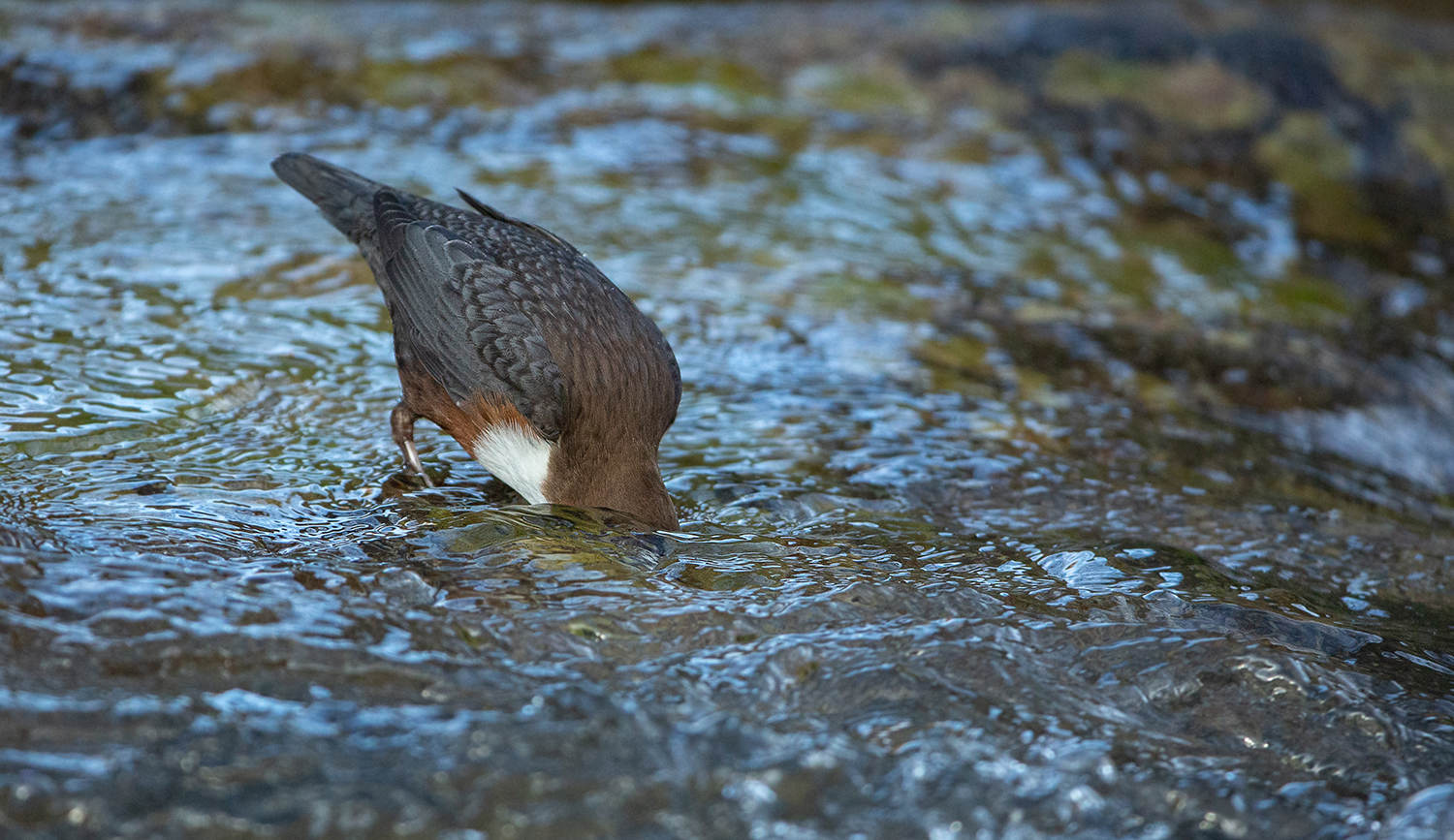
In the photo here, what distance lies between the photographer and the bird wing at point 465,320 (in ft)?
10.6

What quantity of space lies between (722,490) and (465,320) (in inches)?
32.0

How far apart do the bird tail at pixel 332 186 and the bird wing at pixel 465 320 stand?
29cm

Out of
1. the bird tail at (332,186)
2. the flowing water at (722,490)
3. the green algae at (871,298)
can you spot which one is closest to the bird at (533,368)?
the flowing water at (722,490)

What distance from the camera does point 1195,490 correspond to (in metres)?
3.87

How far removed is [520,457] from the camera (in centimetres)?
326

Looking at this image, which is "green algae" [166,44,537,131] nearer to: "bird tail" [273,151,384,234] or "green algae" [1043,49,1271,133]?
"bird tail" [273,151,384,234]

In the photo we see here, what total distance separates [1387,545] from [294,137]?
489 cm

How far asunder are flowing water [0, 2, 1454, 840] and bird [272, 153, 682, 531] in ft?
0.44

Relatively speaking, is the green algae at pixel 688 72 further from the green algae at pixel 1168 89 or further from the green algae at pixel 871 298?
the green algae at pixel 871 298

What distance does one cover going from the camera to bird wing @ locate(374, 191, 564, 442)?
324cm

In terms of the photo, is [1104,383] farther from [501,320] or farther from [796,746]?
[796,746]

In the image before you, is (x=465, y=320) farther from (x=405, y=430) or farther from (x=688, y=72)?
(x=688, y=72)

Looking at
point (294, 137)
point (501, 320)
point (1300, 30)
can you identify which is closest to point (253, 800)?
point (501, 320)

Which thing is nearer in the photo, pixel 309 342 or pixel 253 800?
pixel 253 800
